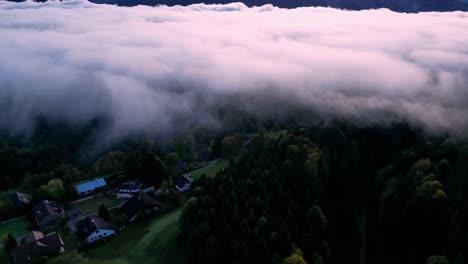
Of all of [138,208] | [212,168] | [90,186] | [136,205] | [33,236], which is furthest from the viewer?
[212,168]

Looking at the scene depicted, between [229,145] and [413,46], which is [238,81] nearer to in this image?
[229,145]

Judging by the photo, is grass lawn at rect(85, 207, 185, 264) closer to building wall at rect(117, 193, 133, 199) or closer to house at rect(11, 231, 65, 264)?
house at rect(11, 231, 65, 264)

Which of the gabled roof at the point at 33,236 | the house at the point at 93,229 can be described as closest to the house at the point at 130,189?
the house at the point at 93,229

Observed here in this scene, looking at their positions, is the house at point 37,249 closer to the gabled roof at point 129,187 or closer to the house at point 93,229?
the house at point 93,229

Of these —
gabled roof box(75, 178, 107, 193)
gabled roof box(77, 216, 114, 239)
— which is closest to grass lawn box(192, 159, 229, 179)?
gabled roof box(75, 178, 107, 193)

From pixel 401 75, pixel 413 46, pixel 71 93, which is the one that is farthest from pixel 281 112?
pixel 71 93

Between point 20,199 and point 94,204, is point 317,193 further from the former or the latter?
point 20,199

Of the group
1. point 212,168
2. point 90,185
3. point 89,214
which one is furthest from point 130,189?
point 212,168
